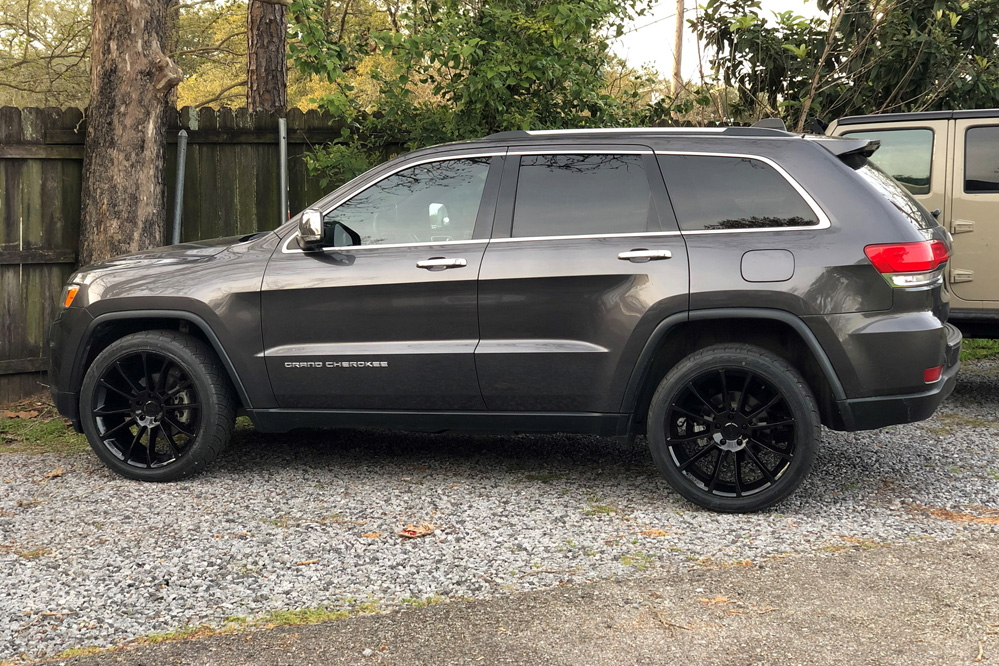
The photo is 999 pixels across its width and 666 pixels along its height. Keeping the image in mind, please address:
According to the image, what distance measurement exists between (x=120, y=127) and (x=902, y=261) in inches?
237

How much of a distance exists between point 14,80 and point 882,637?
2286 cm

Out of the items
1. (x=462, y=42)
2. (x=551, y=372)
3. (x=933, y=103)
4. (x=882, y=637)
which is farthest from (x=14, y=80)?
(x=882, y=637)

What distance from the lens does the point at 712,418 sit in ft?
16.4

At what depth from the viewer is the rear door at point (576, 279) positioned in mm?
5000

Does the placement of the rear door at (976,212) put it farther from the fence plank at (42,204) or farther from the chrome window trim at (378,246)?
the fence plank at (42,204)

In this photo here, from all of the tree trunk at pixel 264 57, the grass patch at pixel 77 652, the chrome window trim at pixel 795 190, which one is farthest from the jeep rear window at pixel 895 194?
the tree trunk at pixel 264 57

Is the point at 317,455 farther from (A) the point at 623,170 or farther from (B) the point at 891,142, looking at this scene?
(B) the point at 891,142

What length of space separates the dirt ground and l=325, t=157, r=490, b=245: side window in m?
2.16

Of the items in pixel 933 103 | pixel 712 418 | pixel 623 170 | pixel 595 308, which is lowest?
pixel 712 418

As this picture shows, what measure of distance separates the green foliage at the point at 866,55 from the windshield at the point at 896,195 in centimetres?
431

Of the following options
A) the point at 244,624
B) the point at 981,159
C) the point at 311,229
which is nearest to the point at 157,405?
the point at 311,229

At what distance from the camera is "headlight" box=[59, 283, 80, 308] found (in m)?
5.90

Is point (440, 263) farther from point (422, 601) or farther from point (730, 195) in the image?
point (422, 601)

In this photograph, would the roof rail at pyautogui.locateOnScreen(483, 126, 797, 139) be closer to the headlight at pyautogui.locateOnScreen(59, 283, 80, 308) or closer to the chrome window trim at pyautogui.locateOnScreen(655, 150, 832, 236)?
the chrome window trim at pyautogui.locateOnScreen(655, 150, 832, 236)
